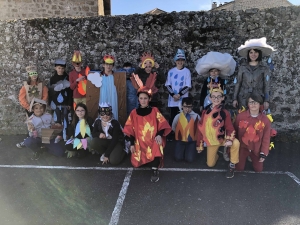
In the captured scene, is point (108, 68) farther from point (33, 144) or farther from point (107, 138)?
point (33, 144)

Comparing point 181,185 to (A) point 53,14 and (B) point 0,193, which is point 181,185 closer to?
(B) point 0,193

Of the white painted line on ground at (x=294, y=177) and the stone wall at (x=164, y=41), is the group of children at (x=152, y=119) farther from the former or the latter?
the stone wall at (x=164, y=41)

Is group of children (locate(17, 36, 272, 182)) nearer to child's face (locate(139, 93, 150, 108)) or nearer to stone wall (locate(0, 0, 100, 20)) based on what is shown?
child's face (locate(139, 93, 150, 108))

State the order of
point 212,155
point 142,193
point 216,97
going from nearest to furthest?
point 142,193 < point 216,97 < point 212,155

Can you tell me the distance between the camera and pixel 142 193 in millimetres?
3678

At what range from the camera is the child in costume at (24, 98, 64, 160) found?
4.82 metres

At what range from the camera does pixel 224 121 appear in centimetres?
430

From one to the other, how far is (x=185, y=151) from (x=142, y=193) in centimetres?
139

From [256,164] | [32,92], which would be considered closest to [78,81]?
[32,92]

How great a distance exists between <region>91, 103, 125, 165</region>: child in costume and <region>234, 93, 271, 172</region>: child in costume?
192 cm

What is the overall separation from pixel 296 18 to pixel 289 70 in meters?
1.02

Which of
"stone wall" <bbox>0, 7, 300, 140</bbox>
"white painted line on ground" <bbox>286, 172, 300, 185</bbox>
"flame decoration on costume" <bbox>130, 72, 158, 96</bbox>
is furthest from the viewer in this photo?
"stone wall" <bbox>0, 7, 300, 140</bbox>

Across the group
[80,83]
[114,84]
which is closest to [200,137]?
[114,84]

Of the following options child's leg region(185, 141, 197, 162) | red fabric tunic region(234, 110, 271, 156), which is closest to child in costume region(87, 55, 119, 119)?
child's leg region(185, 141, 197, 162)
